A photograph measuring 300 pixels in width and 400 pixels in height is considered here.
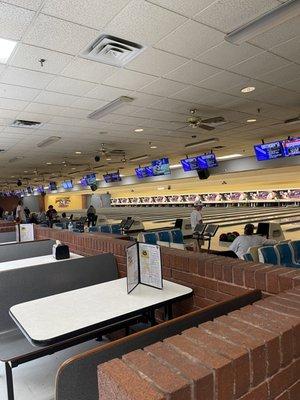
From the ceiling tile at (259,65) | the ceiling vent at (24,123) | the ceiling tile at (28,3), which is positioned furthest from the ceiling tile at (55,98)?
the ceiling tile at (259,65)

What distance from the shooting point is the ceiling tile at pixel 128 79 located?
3937 millimetres

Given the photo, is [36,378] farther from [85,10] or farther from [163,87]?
[163,87]

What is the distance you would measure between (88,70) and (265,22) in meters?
2.00

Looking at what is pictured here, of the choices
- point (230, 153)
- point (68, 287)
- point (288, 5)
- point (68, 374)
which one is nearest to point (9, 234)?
point (68, 287)

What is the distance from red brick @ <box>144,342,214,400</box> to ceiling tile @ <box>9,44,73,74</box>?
3098 mm

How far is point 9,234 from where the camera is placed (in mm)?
5930

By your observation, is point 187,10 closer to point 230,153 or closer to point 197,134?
point 197,134

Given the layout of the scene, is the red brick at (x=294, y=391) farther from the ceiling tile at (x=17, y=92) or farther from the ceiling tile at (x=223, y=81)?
the ceiling tile at (x=17, y=92)

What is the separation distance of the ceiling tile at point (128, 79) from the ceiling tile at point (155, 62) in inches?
5.3

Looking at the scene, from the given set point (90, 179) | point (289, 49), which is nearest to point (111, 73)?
point (289, 49)

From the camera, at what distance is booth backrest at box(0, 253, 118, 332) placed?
8.71ft

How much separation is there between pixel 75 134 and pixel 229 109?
357 centimetres

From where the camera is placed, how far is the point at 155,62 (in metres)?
3.64

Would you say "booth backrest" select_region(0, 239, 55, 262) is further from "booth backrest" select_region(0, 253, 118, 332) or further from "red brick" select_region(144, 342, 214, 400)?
"red brick" select_region(144, 342, 214, 400)
